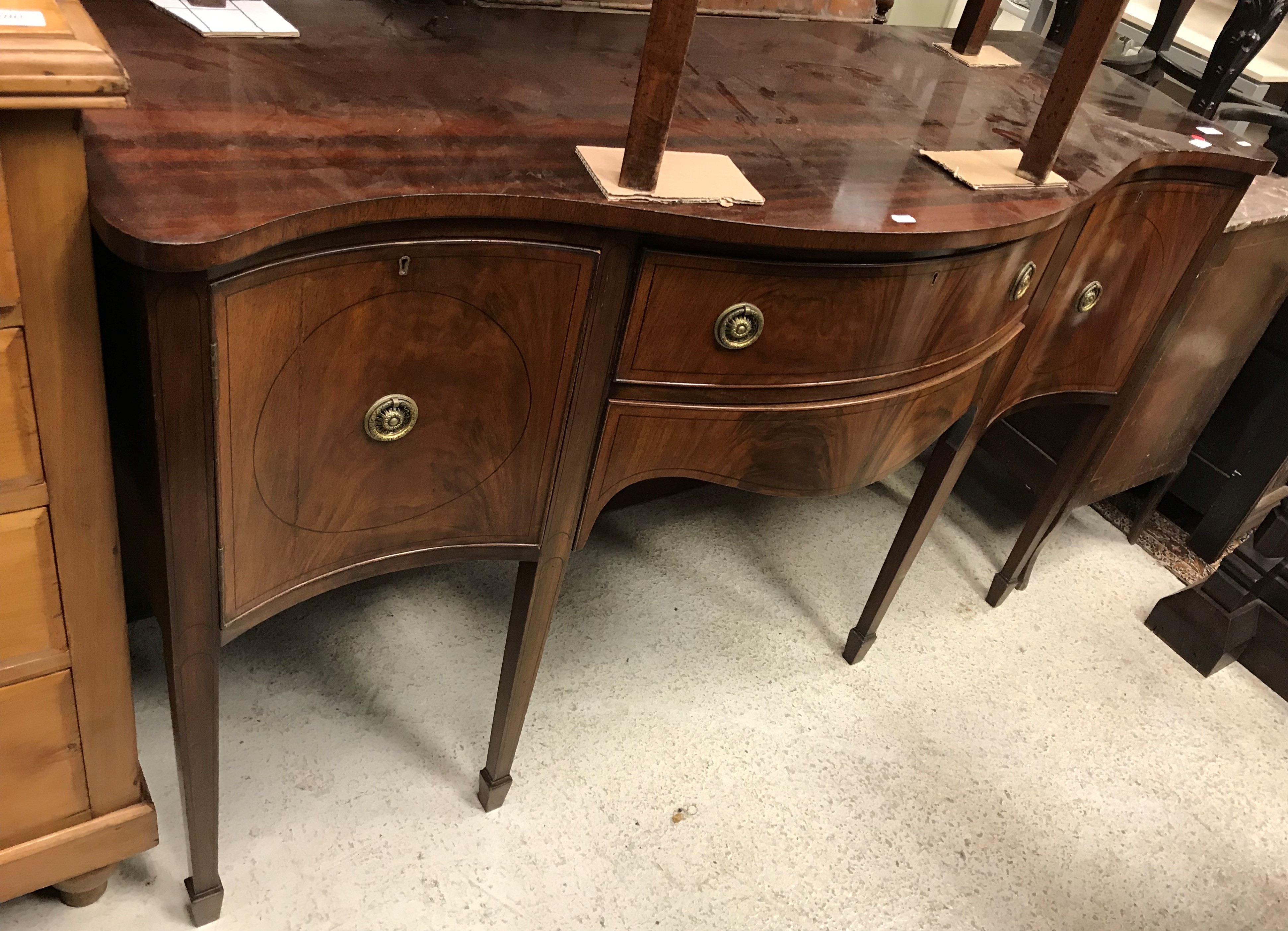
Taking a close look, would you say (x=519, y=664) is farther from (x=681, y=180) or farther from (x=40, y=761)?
(x=681, y=180)

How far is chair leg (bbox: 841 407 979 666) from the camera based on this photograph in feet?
4.70

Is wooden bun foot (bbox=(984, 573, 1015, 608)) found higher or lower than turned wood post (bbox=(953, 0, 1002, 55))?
lower

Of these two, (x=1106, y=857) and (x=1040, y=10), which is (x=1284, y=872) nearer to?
(x=1106, y=857)

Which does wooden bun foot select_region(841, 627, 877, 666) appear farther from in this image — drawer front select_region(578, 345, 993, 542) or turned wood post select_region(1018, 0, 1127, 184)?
turned wood post select_region(1018, 0, 1127, 184)

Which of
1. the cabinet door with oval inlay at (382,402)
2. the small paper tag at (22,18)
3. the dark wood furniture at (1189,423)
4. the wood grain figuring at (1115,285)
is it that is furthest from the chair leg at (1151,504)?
the small paper tag at (22,18)

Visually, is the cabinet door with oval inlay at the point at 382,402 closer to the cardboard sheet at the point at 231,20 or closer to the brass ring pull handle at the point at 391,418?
the brass ring pull handle at the point at 391,418

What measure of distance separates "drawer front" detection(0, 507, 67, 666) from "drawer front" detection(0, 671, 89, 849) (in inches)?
1.9

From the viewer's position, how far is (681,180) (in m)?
0.89

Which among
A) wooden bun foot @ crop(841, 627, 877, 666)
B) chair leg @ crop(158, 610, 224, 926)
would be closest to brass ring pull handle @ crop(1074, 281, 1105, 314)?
wooden bun foot @ crop(841, 627, 877, 666)

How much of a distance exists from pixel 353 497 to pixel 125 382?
0.20m

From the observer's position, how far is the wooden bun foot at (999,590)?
184 cm

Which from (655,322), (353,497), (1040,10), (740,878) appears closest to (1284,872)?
(740,878)

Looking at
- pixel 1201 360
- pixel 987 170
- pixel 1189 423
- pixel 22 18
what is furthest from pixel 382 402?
pixel 1189 423

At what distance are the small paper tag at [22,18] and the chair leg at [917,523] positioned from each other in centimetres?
110
